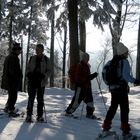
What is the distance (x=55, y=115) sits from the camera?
11.3 meters

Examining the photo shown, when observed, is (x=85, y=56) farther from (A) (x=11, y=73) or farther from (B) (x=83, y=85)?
(A) (x=11, y=73)

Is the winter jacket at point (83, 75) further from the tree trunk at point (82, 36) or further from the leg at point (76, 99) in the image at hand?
the tree trunk at point (82, 36)

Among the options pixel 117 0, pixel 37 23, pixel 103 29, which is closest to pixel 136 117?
pixel 117 0

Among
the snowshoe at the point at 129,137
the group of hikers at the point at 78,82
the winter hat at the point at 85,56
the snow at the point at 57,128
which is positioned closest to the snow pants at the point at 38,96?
the group of hikers at the point at 78,82

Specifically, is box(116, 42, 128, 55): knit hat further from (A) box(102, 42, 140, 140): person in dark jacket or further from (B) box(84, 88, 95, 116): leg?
(B) box(84, 88, 95, 116): leg

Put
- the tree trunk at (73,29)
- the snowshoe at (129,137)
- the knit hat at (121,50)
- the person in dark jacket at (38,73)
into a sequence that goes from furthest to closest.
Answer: the tree trunk at (73,29), the person in dark jacket at (38,73), the knit hat at (121,50), the snowshoe at (129,137)

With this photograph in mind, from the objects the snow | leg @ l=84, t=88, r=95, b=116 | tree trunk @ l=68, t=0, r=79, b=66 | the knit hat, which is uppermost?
tree trunk @ l=68, t=0, r=79, b=66

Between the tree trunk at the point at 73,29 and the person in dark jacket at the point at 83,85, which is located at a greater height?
the tree trunk at the point at 73,29

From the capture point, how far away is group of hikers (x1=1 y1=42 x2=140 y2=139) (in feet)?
26.4

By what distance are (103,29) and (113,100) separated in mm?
15967

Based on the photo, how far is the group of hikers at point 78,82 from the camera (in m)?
8.05

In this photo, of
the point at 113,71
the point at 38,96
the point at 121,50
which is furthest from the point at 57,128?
the point at 121,50

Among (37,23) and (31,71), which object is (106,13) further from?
(37,23)

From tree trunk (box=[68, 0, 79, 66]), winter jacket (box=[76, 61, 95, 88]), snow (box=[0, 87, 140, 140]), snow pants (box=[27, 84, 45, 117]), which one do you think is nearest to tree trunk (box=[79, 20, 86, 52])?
tree trunk (box=[68, 0, 79, 66])
